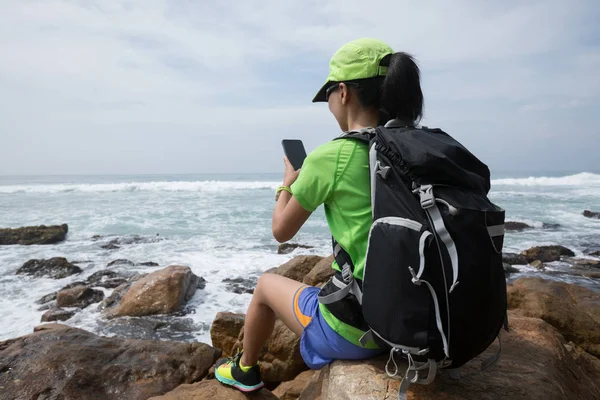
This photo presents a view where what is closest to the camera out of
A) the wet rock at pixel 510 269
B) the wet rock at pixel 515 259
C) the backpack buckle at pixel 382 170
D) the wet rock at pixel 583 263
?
the backpack buckle at pixel 382 170

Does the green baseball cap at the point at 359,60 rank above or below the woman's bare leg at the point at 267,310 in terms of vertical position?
above

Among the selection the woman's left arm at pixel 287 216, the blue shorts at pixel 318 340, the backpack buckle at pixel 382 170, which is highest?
the backpack buckle at pixel 382 170

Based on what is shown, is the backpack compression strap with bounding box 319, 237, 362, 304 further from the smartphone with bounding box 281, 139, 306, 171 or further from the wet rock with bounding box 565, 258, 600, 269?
the wet rock with bounding box 565, 258, 600, 269

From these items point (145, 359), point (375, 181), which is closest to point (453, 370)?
point (375, 181)

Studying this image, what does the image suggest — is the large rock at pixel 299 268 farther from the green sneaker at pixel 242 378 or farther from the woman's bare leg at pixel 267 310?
the woman's bare leg at pixel 267 310

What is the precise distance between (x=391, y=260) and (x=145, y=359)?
285 cm

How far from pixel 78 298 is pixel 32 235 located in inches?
294

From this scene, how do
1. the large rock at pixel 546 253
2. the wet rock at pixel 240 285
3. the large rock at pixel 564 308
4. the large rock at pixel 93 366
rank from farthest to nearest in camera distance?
the large rock at pixel 546 253, the wet rock at pixel 240 285, the large rock at pixel 564 308, the large rock at pixel 93 366

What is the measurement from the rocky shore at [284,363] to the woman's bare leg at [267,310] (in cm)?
33

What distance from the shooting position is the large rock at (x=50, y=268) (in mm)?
8797

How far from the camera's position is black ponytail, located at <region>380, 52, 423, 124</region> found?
1.76m

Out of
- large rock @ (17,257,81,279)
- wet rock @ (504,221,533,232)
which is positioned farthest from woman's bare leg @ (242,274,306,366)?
wet rock @ (504,221,533,232)

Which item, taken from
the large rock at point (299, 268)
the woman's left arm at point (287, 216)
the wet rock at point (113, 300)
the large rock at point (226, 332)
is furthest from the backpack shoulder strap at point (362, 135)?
the wet rock at point (113, 300)

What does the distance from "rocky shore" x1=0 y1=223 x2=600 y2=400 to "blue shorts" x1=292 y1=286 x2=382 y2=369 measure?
5 cm
